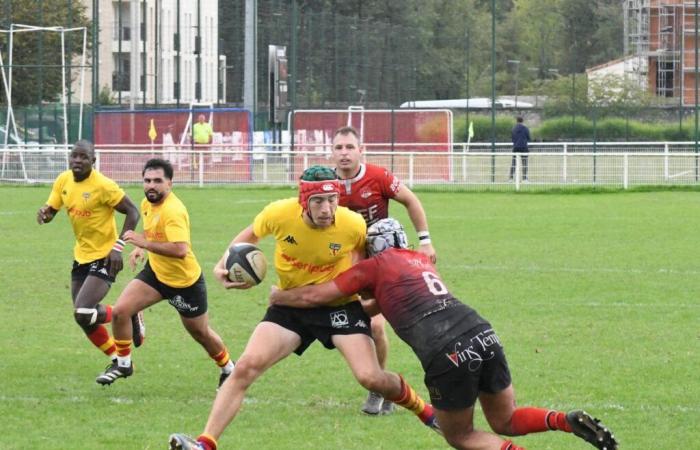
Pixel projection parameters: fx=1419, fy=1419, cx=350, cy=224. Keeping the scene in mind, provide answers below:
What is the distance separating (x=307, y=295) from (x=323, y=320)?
28 cm

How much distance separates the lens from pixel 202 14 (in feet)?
173

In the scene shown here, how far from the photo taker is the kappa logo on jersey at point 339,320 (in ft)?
26.1

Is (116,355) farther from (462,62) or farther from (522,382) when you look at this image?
(462,62)

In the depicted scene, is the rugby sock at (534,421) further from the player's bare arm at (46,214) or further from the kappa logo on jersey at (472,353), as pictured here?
the player's bare arm at (46,214)

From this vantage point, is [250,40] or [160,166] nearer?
[160,166]

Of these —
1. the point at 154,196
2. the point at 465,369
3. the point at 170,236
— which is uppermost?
the point at 154,196

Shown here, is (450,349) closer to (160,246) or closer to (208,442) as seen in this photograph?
(208,442)

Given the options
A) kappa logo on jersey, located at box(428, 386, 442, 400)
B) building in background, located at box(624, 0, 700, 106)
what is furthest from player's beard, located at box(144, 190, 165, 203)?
building in background, located at box(624, 0, 700, 106)

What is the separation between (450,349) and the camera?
6805mm

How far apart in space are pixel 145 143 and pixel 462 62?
28.1 meters

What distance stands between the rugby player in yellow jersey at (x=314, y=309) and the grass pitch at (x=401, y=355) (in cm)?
71

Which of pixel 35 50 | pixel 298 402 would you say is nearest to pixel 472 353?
pixel 298 402

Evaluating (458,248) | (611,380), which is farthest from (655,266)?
(611,380)

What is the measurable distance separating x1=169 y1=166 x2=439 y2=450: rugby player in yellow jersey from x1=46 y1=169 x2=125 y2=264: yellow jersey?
3.36 m
